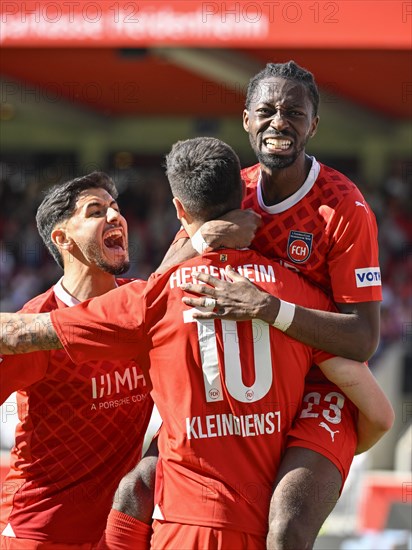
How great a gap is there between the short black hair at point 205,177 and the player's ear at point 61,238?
118 cm

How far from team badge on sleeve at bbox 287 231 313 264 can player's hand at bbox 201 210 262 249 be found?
243mm

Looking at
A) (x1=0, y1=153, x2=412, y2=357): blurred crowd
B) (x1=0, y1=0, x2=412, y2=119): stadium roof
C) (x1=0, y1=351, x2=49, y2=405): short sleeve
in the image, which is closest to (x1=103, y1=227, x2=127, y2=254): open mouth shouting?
(x1=0, y1=351, x2=49, y2=405): short sleeve

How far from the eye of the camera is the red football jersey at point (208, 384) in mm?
3934

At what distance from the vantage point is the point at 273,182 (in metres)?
Answer: 4.43

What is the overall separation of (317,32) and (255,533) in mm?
9092

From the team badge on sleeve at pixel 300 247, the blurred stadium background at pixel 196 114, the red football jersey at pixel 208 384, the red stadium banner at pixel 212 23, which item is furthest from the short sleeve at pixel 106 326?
the red stadium banner at pixel 212 23

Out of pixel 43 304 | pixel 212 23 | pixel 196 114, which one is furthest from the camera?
pixel 196 114

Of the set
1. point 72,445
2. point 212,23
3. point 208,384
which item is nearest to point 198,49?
point 212,23

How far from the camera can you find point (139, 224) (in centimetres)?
1862

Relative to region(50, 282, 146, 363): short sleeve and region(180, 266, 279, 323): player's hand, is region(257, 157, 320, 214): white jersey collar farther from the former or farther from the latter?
region(50, 282, 146, 363): short sleeve

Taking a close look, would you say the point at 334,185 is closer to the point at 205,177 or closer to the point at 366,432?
the point at 205,177

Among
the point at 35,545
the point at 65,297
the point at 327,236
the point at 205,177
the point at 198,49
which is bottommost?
the point at 35,545

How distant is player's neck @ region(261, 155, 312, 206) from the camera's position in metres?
4.39

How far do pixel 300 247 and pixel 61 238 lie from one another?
4.71ft
